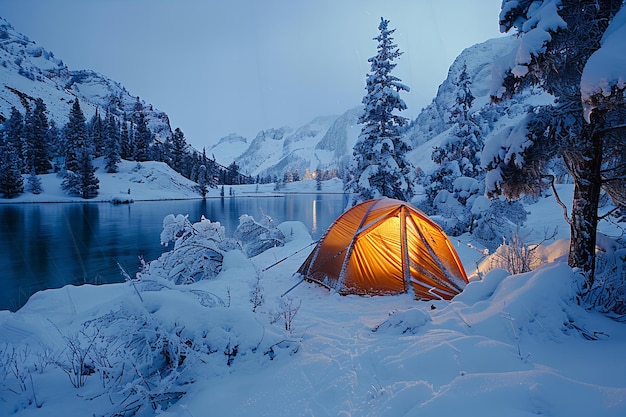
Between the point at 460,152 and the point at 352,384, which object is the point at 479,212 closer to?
the point at 460,152

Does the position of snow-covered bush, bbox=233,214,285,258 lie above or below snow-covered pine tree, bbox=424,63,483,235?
below

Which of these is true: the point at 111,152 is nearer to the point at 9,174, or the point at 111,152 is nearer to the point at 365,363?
the point at 9,174

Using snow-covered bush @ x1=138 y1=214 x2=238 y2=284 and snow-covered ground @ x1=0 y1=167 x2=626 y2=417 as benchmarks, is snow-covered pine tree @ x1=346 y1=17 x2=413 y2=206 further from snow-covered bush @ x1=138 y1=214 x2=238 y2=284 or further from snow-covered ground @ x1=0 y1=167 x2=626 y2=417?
snow-covered ground @ x1=0 y1=167 x2=626 y2=417

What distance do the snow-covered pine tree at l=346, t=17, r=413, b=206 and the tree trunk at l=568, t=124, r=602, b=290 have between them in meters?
10.3

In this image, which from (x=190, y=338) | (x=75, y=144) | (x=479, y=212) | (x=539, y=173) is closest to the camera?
(x=190, y=338)

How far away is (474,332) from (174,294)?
3870 millimetres

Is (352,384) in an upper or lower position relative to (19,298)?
upper

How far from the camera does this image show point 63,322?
6.01 metres

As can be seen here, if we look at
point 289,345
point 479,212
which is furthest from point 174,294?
point 479,212

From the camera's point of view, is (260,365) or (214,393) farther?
(260,365)

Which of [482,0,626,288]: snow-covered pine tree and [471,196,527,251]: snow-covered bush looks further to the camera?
[471,196,527,251]: snow-covered bush

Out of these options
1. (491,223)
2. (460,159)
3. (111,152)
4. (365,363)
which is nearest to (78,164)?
(111,152)

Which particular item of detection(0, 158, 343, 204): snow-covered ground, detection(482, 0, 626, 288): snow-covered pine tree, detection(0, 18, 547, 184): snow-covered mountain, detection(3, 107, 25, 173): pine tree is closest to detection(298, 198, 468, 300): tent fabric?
detection(482, 0, 626, 288): snow-covered pine tree

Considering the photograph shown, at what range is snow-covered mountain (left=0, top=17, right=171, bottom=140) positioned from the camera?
81062 mm
